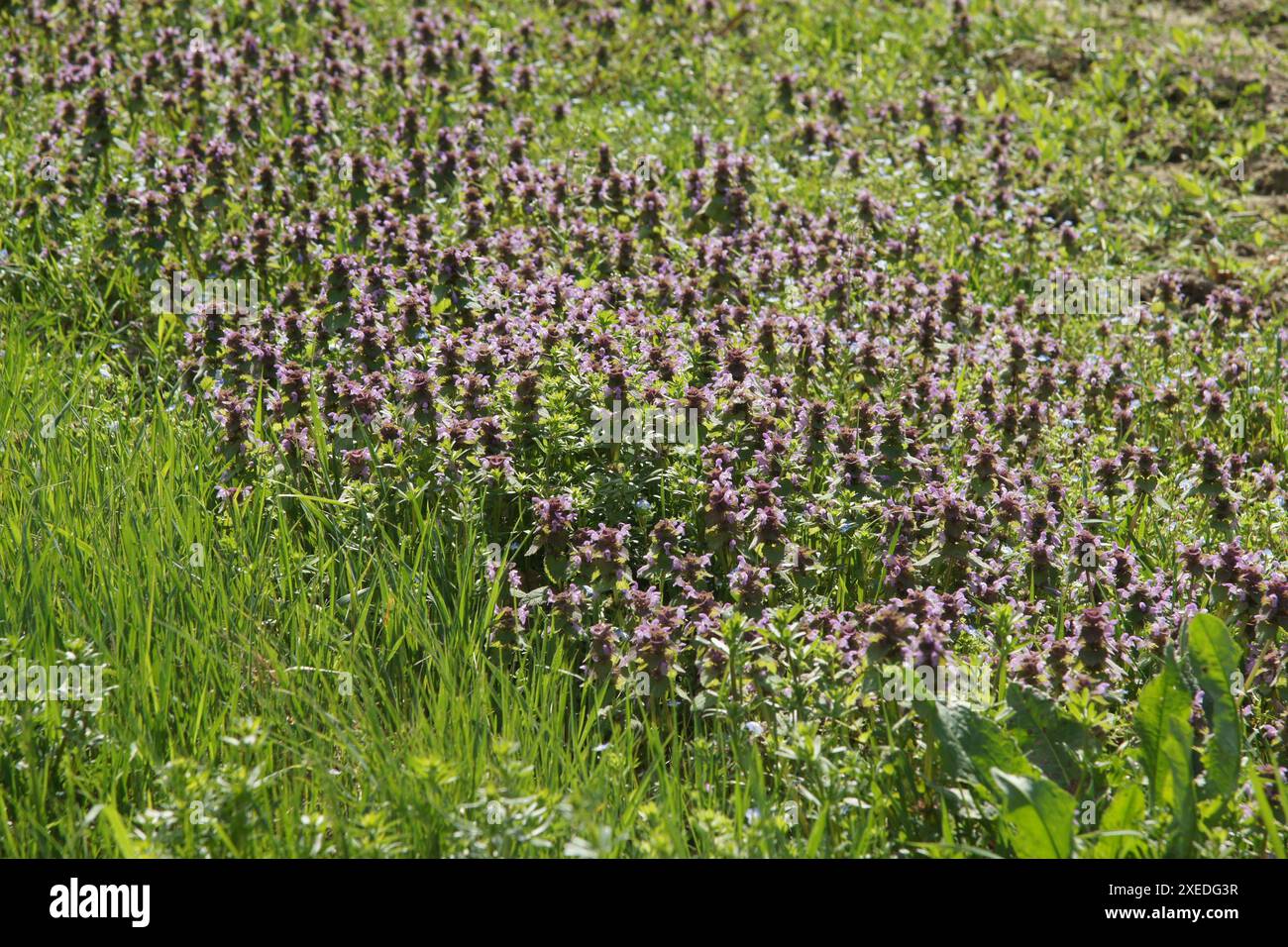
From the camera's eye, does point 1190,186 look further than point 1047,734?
Yes

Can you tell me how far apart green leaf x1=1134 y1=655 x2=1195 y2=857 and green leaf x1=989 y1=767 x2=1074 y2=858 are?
28 cm

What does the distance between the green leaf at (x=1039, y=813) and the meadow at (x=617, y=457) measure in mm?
14

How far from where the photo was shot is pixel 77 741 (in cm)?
345

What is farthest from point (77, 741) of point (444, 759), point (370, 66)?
point (370, 66)

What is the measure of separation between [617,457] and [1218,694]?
7.19 ft

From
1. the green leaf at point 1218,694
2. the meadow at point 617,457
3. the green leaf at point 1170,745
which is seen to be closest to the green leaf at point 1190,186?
the meadow at point 617,457

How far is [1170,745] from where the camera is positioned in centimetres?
338

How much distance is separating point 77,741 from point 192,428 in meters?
1.95

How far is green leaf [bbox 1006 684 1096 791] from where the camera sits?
145 inches

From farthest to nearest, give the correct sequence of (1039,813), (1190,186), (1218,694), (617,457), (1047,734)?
(1190,186), (617,457), (1047,734), (1218,694), (1039,813)

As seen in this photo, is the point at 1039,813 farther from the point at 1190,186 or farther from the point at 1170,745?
the point at 1190,186

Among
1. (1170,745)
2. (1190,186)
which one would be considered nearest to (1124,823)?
(1170,745)

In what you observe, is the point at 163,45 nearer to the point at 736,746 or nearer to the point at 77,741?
the point at 77,741

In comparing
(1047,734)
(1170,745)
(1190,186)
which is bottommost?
(1047,734)
